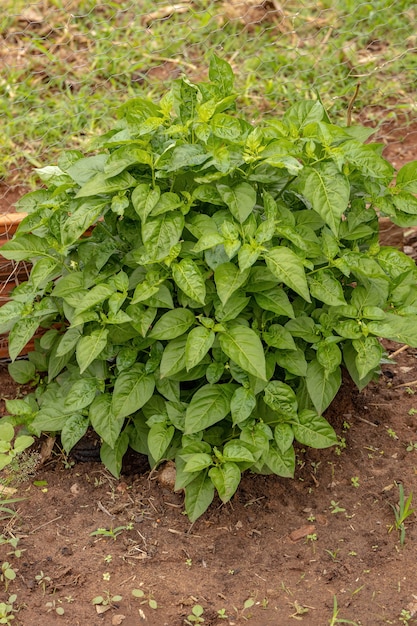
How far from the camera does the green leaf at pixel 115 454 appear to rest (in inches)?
104

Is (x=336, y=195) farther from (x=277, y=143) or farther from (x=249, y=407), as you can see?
(x=249, y=407)

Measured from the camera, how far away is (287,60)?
4.26m

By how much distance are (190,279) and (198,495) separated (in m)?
0.62

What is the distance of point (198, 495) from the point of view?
247cm

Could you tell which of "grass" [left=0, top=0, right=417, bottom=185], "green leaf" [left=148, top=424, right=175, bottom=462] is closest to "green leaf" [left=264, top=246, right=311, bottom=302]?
"green leaf" [left=148, top=424, right=175, bottom=462]

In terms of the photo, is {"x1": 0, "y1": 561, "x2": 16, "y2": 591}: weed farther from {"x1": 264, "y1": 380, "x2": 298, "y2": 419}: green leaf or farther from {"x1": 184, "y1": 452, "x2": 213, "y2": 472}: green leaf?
{"x1": 264, "y1": 380, "x2": 298, "y2": 419}: green leaf

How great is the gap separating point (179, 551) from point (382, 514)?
1.96 ft

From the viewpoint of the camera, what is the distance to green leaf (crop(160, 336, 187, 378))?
2408 millimetres

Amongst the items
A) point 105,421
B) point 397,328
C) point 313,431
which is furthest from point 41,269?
point 397,328

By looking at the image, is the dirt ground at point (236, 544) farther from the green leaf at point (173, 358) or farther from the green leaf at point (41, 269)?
Result: the green leaf at point (41, 269)

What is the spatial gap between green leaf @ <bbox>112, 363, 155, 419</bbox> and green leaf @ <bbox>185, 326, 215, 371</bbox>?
0.74 ft

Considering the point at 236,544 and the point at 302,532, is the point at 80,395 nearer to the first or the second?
A: the point at 236,544

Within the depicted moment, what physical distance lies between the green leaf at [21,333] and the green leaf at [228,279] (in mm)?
658

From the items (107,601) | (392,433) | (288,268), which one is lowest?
(392,433)
